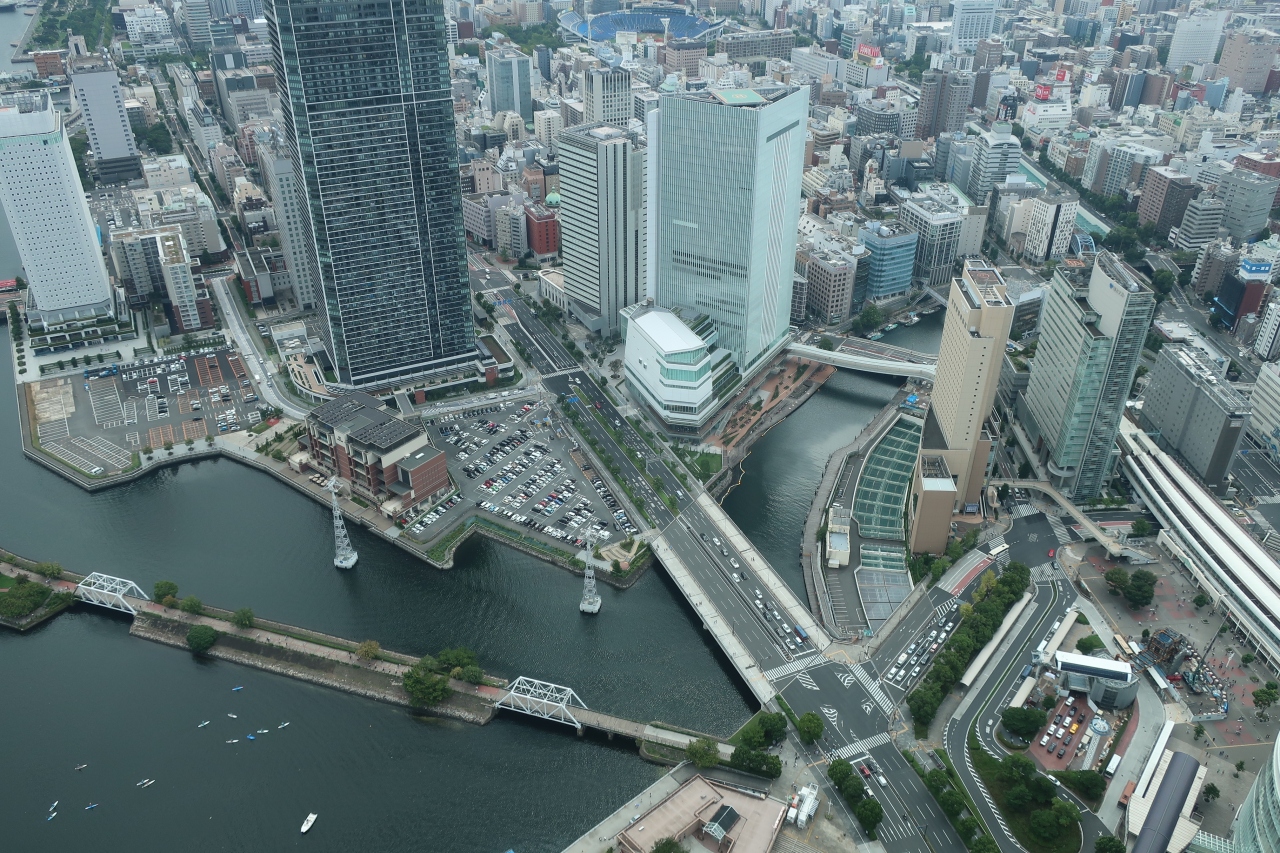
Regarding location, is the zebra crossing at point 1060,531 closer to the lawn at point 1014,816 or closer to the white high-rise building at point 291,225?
the lawn at point 1014,816

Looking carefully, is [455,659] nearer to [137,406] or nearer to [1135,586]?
[1135,586]

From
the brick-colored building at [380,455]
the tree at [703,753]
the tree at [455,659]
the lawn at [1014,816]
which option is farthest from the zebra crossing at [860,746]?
the brick-colored building at [380,455]

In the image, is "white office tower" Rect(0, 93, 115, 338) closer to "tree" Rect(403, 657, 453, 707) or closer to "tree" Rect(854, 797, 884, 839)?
"tree" Rect(403, 657, 453, 707)

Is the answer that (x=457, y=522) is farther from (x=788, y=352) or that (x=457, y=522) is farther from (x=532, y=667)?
(x=788, y=352)

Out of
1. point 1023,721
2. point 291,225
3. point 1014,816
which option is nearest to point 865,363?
point 1023,721

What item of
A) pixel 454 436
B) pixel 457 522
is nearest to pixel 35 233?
pixel 454 436

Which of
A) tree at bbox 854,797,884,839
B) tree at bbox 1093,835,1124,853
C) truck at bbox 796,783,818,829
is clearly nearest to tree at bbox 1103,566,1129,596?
tree at bbox 1093,835,1124,853
